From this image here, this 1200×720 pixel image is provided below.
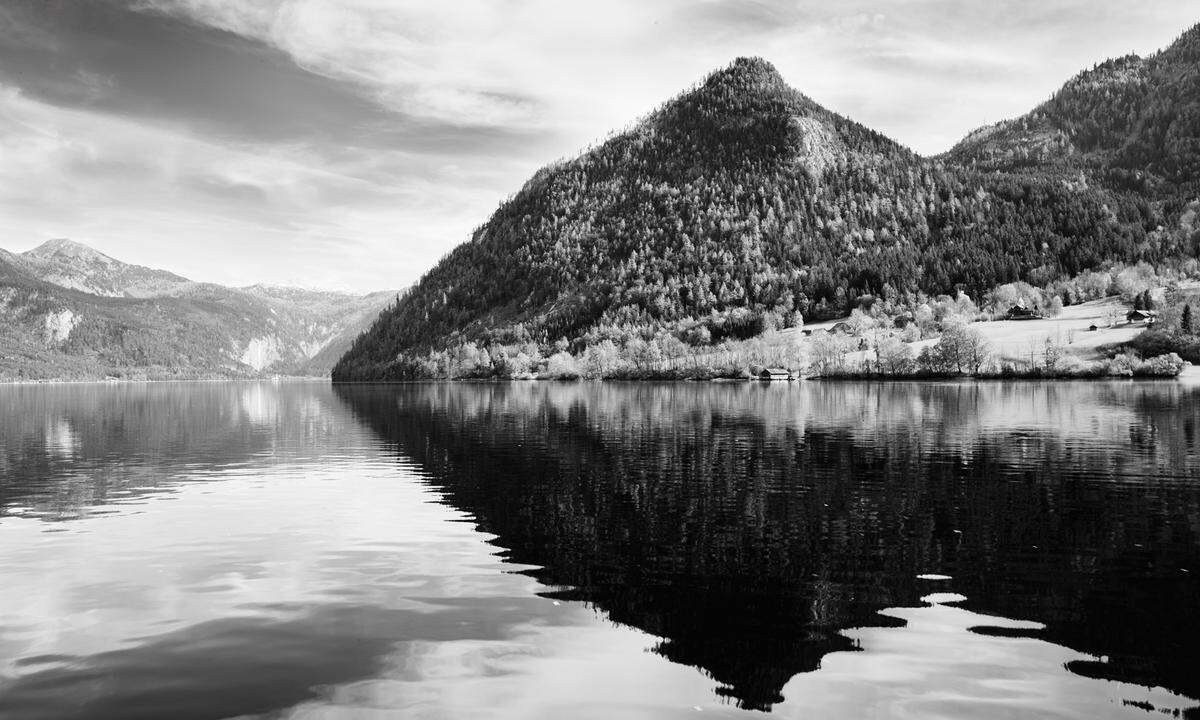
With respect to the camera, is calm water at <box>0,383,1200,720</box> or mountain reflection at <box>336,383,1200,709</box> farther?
mountain reflection at <box>336,383,1200,709</box>

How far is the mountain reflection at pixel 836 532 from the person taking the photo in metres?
19.8

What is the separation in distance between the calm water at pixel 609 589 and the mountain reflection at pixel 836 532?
0.53ft

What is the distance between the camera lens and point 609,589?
23.9 metres

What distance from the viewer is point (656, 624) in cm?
2066

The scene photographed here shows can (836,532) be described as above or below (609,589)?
above

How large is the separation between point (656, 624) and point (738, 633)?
2149 mm

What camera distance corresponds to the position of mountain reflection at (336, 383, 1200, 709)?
1977 centimetres

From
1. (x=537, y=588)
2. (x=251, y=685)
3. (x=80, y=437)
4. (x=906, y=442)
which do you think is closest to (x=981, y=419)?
(x=906, y=442)

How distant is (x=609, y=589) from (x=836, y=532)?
11604mm

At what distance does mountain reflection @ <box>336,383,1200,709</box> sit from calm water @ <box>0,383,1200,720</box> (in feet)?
0.53

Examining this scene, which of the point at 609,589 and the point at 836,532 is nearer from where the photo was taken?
the point at 609,589

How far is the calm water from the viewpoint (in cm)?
1648

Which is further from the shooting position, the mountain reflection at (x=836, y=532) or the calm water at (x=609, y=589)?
the mountain reflection at (x=836, y=532)

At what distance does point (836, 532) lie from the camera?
31.2 meters
